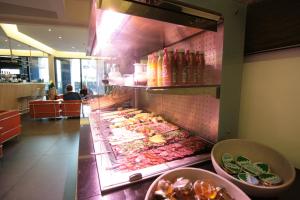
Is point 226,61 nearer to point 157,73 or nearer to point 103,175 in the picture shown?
point 157,73

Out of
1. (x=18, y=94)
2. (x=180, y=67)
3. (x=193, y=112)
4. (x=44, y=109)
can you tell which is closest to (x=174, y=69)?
(x=180, y=67)

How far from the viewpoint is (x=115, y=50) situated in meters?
1.62

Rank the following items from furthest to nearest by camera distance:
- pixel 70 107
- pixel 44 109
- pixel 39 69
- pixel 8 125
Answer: pixel 39 69 < pixel 70 107 < pixel 44 109 < pixel 8 125

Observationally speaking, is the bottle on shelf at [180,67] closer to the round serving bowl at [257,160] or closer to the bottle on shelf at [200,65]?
the bottle on shelf at [200,65]

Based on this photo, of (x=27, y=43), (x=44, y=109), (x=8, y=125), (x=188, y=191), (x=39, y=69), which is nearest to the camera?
(x=188, y=191)

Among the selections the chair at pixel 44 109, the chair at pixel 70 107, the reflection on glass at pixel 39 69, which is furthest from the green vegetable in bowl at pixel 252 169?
the reflection on glass at pixel 39 69

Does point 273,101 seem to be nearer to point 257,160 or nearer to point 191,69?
point 257,160

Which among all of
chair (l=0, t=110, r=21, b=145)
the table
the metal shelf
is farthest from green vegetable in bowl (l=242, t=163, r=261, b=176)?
chair (l=0, t=110, r=21, b=145)

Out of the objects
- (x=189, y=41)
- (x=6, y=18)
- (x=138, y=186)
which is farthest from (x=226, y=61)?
(x=6, y=18)

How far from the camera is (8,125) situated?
3145 mm

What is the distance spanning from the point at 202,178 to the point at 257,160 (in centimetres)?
40

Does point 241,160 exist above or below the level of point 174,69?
A: below

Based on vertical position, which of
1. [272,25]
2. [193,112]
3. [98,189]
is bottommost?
[98,189]

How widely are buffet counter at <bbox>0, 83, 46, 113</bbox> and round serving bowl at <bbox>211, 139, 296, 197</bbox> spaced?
6.70m
